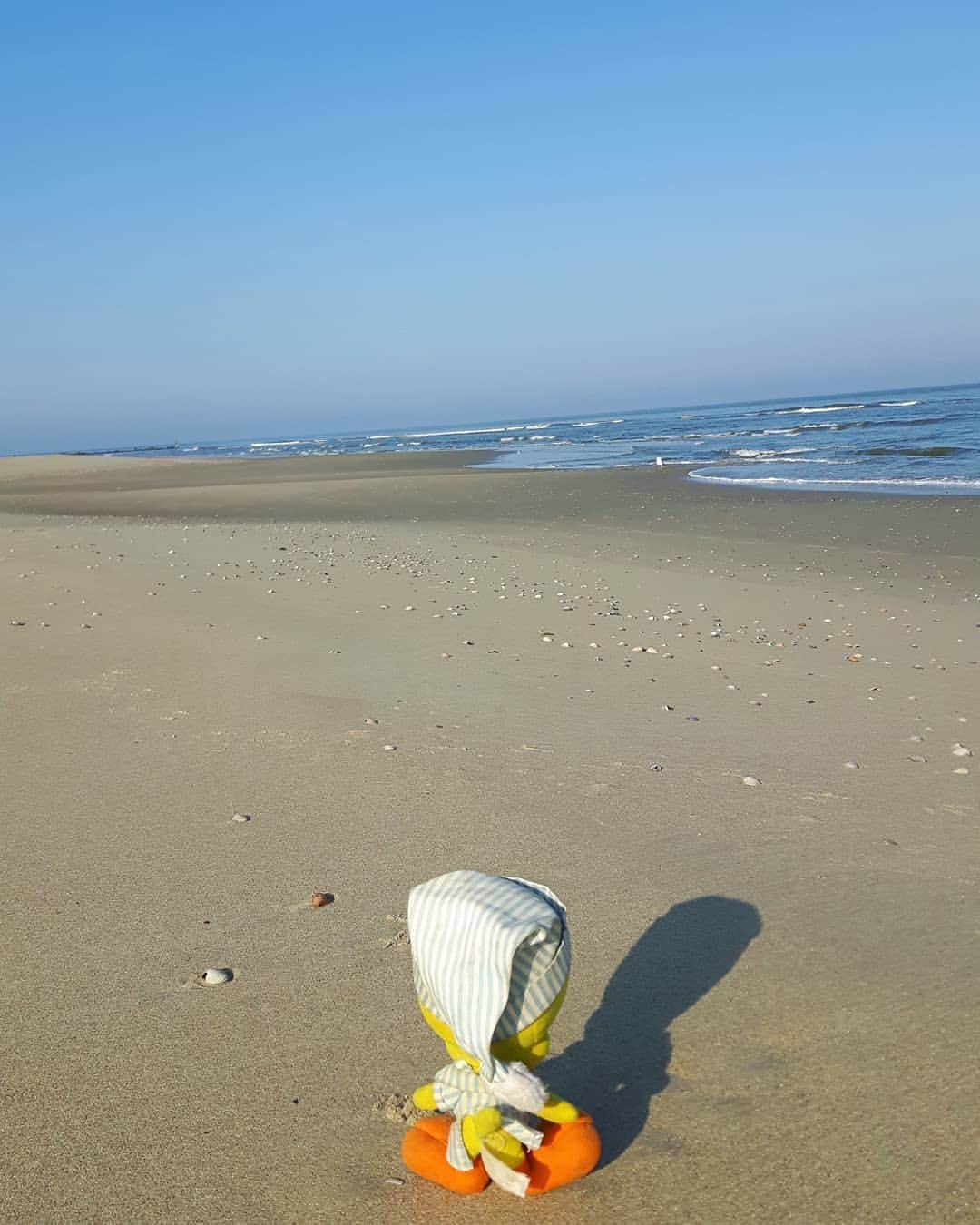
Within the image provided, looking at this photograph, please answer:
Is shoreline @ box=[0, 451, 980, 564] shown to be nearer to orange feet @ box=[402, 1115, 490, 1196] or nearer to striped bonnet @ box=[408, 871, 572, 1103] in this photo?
striped bonnet @ box=[408, 871, 572, 1103]

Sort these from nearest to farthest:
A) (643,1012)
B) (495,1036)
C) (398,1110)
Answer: (495,1036)
(398,1110)
(643,1012)

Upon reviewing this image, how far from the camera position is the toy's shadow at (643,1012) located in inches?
113

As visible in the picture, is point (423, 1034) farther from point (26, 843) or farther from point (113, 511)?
point (113, 511)

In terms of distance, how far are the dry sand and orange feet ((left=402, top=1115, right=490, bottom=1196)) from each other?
0.04 metres

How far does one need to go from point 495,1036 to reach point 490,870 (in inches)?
67.8

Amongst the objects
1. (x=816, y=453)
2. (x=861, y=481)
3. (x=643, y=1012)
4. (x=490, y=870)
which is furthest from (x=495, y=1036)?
(x=816, y=453)

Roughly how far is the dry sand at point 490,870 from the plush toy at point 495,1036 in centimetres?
9

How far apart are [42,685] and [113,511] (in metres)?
17.4

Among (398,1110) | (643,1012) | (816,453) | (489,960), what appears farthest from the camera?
(816,453)

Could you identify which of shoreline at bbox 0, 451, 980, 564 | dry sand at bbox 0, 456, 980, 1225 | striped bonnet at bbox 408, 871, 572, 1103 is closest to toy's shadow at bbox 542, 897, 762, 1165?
dry sand at bbox 0, 456, 980, 1225

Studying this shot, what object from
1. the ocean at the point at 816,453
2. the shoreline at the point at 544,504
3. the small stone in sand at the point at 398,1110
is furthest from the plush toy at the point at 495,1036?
the ocean at the point at 816,453

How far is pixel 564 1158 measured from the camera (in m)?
2.52

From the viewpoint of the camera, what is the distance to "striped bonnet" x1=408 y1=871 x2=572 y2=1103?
7.97ft

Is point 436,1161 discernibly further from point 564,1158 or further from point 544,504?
point 544,504
